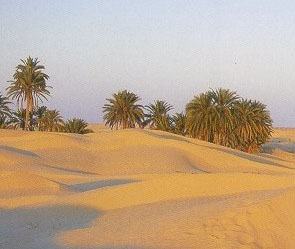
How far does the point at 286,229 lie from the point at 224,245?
1.66m

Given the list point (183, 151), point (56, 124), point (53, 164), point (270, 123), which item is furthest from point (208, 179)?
point (56, 124)

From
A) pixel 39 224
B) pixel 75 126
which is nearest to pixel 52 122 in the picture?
pixel 75 126

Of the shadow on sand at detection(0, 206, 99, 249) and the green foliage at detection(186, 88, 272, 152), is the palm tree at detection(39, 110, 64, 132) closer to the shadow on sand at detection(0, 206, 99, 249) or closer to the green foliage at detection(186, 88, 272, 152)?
the green foliage at detection(186, 88, 272, 152)

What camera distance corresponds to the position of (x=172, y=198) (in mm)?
17047

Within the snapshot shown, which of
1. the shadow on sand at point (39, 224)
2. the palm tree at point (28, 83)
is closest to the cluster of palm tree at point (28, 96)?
the palm tree at point (28, 83)

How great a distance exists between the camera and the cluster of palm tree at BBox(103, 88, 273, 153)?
193 feet

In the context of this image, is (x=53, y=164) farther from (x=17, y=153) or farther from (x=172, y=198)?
(x=172, y=198)

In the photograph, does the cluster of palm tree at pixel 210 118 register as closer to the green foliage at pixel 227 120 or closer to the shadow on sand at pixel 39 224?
the green foliage at pixel 227 120

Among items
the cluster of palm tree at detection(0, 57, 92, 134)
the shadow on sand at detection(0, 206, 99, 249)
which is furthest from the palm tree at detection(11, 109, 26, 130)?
the shadow on sand at detection(0, 206, 99, 249)

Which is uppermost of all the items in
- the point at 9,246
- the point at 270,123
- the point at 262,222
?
the point at 270,123

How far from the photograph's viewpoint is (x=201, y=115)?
2301 inches

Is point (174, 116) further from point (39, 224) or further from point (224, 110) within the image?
point (39, 224)

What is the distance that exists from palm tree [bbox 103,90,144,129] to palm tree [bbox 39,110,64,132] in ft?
18.4

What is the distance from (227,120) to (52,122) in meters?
21.4
